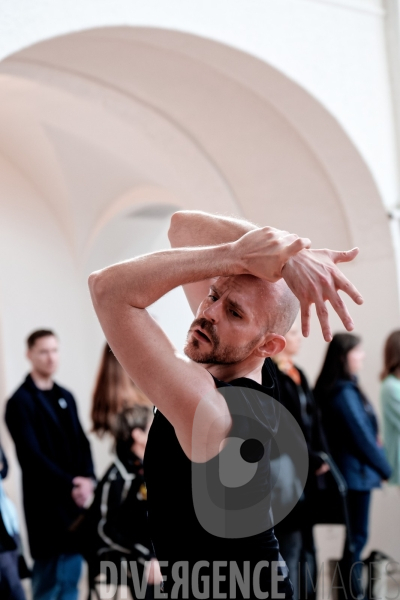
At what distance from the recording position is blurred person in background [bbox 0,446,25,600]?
3701 mm

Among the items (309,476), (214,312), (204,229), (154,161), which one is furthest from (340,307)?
(154,161)

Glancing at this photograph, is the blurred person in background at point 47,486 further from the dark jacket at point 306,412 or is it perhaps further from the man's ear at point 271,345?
the man's ear at point 271,345

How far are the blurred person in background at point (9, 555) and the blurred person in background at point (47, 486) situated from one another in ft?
1.99

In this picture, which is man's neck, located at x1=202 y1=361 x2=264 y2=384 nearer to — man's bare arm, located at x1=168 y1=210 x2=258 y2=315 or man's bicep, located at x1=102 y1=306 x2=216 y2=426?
man's bicep, located at x1=102 y1=306 x2=216 y2=426

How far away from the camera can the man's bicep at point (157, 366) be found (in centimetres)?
160

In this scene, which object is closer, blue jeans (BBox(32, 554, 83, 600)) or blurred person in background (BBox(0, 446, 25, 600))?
blurred person in background (BBox(0, 446, 25, 600))

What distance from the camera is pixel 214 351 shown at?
1.78 m

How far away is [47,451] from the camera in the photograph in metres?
4.62

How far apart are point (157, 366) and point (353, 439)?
11.6ft

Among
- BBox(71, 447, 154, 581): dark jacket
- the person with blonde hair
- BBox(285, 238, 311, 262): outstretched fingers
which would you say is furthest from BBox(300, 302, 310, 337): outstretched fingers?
the person with blonde hair

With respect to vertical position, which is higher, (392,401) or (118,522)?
(392,401)

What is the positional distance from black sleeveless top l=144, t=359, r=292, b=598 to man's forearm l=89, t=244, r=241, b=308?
25 centimetres

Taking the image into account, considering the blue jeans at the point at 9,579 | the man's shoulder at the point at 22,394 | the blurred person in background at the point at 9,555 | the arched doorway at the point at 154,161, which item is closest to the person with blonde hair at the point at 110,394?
the man's shoulder at the point at 22,394

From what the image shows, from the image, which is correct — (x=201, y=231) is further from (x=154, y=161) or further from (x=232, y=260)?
(x=154, y=161)
